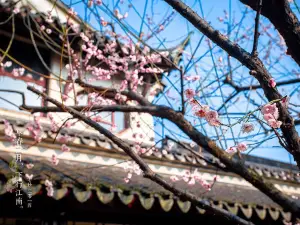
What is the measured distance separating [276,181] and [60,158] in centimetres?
604

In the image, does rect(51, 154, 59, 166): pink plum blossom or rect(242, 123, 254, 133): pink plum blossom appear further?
rect(51, 154, 59, 166): pink plum blossom

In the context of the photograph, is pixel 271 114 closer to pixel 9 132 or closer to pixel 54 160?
pixel 54 160

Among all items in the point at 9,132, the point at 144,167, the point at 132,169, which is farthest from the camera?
the point at 132,169

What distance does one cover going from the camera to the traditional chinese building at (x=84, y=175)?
445cm

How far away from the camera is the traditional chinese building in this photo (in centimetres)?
445

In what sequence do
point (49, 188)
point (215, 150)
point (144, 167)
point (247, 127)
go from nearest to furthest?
point (247, 127), point (144, 167), point (215, 150), point (49, 188)

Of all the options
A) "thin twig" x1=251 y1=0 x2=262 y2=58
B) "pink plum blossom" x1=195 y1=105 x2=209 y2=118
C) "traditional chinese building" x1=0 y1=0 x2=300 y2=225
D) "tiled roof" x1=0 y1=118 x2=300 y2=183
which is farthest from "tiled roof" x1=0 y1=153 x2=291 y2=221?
"thin twig" x1=251 y1=0 x2=262 y2=58

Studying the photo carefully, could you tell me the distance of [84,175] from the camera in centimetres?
531

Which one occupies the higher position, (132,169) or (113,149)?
(113,149)

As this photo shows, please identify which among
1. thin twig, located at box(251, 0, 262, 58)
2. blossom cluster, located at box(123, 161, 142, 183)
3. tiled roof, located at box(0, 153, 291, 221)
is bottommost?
tiled roof, located at box(0, 153, 291, 221)

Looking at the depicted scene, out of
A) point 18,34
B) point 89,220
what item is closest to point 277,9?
point 89,220

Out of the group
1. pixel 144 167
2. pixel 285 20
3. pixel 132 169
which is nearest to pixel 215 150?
pixel 144 167

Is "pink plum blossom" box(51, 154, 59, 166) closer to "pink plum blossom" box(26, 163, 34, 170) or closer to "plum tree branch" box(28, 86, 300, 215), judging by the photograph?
"pink plum blossom" box(26, 163, 34, 170)

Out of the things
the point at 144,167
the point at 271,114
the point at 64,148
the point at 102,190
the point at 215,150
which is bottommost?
the point at 102,190
